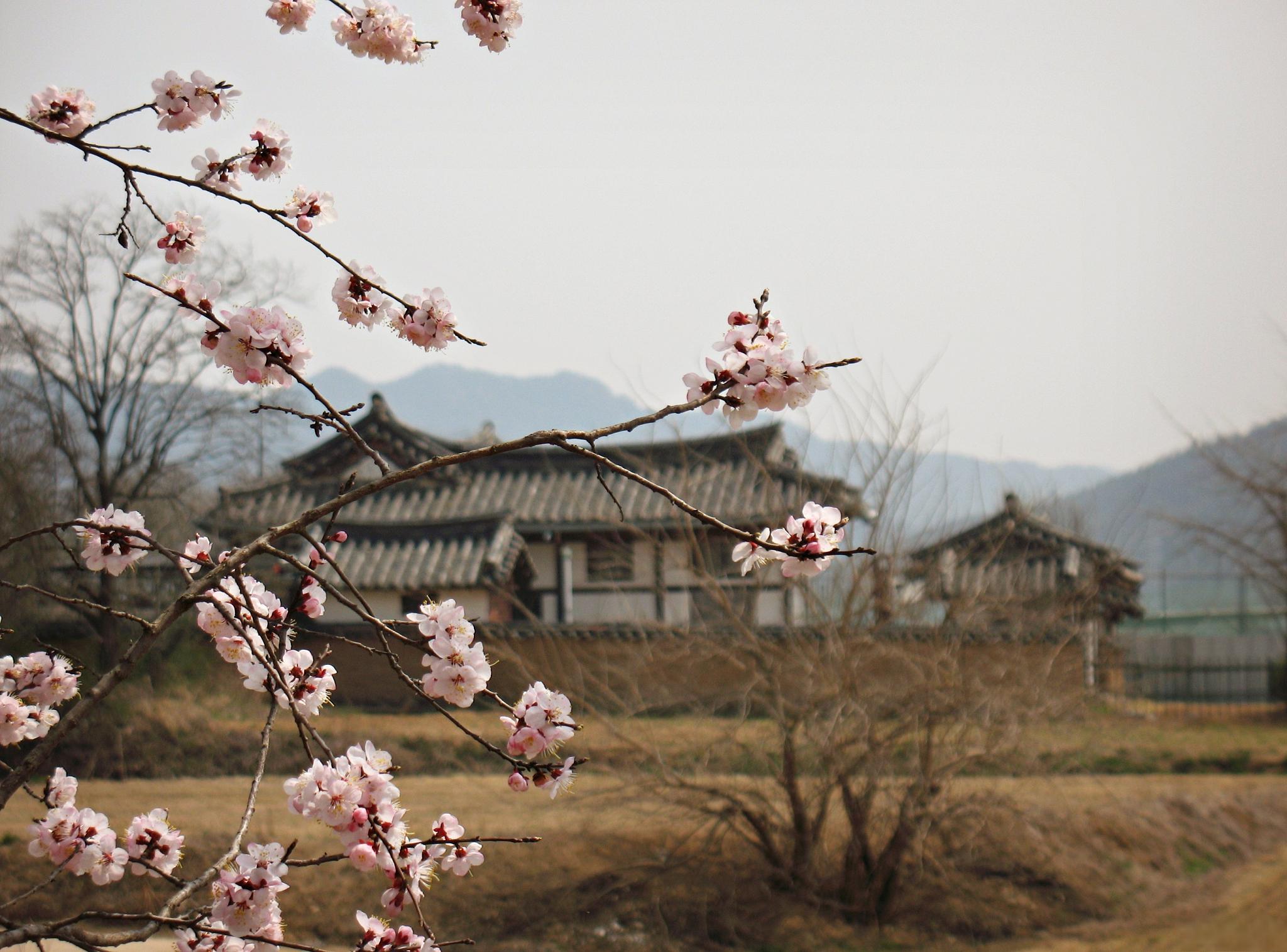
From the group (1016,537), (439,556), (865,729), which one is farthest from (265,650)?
(1016,537)

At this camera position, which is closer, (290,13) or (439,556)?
(290,13)

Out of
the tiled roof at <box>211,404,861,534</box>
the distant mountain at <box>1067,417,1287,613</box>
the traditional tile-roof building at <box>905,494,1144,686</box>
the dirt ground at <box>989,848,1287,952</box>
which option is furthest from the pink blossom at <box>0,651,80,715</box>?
the tiled roof at <box>211,404,861,534</box>

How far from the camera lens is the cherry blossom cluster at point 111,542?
81.9 inches

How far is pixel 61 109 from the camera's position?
7.84 ft

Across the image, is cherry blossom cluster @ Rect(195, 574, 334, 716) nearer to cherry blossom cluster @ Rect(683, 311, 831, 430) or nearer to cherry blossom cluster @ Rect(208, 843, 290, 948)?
cherry blossom cluster @ Rect(208, 843, 290, 948)

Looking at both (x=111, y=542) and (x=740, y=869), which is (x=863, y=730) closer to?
(x=740, y=869)

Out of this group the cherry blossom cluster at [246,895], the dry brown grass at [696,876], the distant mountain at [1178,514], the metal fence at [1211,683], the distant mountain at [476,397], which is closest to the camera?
the cherry blossom cluster at [246,895]

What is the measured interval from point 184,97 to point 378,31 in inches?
17.5

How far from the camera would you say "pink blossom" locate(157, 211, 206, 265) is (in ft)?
7.88

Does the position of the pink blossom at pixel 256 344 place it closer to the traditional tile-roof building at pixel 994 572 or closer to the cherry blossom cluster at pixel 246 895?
the cherry blossom cluster at pixel 246 895

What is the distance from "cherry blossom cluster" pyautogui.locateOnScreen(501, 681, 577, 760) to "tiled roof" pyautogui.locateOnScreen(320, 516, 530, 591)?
12.2 m

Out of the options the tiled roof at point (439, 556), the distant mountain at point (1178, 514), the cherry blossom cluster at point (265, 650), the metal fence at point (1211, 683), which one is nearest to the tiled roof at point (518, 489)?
the tiled roof at point (439, 556)

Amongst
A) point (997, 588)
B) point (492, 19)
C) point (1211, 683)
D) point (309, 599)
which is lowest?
point (1211, 683)

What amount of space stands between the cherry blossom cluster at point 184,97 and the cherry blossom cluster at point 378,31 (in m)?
0.28
